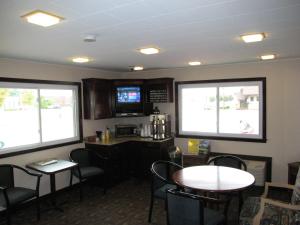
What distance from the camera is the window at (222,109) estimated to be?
4957 millimetres

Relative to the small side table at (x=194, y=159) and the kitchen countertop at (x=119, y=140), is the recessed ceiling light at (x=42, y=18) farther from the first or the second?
the small side table at (x=194, y=159)

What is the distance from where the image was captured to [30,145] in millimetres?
4246

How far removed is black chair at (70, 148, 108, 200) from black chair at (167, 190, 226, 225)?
2.20 m

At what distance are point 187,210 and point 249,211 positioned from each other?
33.5 inches

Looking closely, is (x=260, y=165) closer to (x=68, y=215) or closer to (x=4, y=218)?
(x=68, y=215)

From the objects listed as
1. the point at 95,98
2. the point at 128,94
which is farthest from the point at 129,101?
the point at 95,98

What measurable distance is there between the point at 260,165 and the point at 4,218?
4.31 meters

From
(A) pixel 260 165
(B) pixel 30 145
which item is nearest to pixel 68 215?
(B) pixel 30 145

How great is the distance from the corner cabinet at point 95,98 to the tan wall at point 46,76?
24cm

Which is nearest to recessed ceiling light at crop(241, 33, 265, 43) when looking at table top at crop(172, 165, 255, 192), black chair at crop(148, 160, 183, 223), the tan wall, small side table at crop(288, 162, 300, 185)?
table top at crop(172, 165, 255, 192)

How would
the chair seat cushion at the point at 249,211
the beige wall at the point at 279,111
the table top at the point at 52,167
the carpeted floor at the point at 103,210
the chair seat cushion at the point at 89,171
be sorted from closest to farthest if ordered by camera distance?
the chair seat cushion at the point at 249,211, the carpeted floor at the point at 103,210, the table top at the point at 52,167, the chair seat cushion at the point at 89,171, the beige wall at the point at 279,111

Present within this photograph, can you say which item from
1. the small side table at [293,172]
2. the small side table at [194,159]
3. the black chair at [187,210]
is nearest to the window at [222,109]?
the small side table at [194,159]

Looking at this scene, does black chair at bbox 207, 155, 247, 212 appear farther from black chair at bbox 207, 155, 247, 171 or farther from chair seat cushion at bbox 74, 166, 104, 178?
chair seat cushion at bbox 74, 166, 104, 178

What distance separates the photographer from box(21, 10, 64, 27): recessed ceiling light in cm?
191
